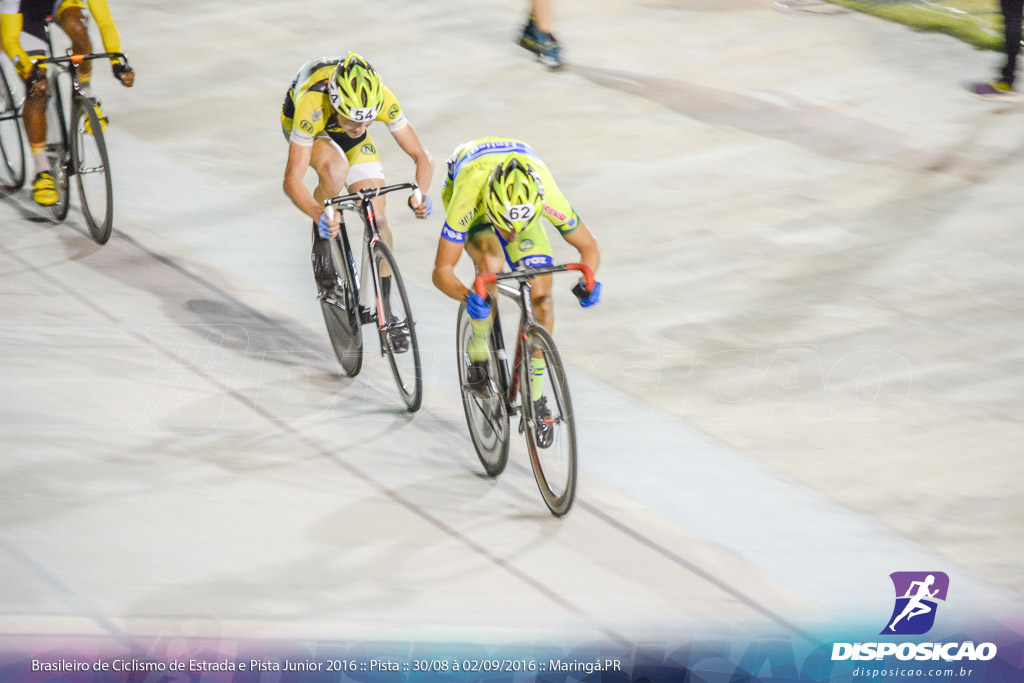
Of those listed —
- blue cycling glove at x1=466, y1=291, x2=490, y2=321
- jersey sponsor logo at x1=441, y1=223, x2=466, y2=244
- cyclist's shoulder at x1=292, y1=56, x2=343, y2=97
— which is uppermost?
cyclist's shoulder at x1=292, y1=56, x2=343, y2=97

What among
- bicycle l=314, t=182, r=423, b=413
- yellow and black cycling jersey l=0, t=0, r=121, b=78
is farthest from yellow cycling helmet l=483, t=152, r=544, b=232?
yellow and black cycling jersey l=0, t=0, r=121, b=78

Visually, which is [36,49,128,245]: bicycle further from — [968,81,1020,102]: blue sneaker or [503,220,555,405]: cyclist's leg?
[968,81,1020,102]: blue sneaker

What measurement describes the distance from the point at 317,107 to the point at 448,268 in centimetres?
109

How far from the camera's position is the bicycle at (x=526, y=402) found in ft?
13.0

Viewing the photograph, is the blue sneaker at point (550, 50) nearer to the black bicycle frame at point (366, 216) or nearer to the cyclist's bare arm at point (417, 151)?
the cyclist's bare arm at point (417, 151)

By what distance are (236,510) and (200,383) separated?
3.46ft

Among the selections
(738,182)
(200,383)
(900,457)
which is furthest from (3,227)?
(900,457)

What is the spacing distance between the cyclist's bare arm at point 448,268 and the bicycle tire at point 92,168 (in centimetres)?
236

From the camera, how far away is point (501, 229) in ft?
13.3

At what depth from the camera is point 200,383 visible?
5059 millimetres

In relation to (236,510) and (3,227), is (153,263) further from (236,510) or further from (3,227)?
(236,510)

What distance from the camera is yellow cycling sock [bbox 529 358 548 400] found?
4.05 meters

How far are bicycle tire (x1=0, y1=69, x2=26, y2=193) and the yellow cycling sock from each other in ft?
13.1

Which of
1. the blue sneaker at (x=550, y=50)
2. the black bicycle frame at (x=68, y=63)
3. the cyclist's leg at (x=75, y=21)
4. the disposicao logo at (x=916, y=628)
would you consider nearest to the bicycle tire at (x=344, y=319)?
the black bicycle frame at (x=68, y=63)
